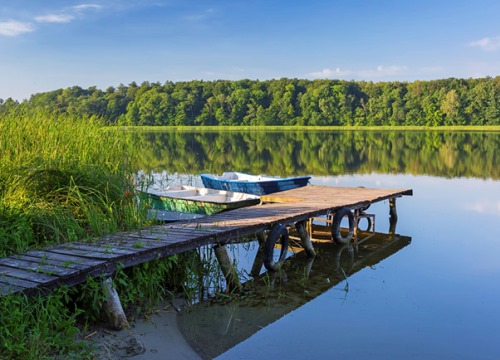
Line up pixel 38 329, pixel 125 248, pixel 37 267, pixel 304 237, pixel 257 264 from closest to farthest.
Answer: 1. pixel 38 329
2. pixel 37 267
3. pixel 125 248
4. pixel 257 264
5. pixel 304 237

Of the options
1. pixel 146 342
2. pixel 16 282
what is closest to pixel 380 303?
pixel 146 342

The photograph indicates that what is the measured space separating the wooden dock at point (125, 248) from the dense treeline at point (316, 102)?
6259 centimetres

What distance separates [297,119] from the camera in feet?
282

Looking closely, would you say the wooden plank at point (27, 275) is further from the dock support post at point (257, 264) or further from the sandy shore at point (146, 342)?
the dock support post at point (257, 264)

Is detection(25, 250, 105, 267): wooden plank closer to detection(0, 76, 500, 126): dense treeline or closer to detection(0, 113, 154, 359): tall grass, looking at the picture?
detection(0, 113, 154, 359): tall grass

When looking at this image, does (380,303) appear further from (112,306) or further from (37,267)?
(37,267)

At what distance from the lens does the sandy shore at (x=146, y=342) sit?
181 inches

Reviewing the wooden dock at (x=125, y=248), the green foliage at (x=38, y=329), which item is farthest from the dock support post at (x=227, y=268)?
the green foliage at (x=38, y=329)

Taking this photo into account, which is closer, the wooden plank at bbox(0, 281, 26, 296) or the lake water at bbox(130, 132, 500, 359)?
the wooden plank at bbox(0, 281, 26, 296)

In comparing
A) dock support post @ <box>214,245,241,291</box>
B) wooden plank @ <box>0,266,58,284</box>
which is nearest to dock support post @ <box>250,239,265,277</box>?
dock support post @ <box>214,245,241,291</box>

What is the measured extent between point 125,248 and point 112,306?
70 centimetres

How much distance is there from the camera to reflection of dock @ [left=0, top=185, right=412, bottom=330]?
4.61m

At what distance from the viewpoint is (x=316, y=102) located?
281 ft

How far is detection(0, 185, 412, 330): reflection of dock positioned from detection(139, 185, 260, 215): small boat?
1.29 meters
